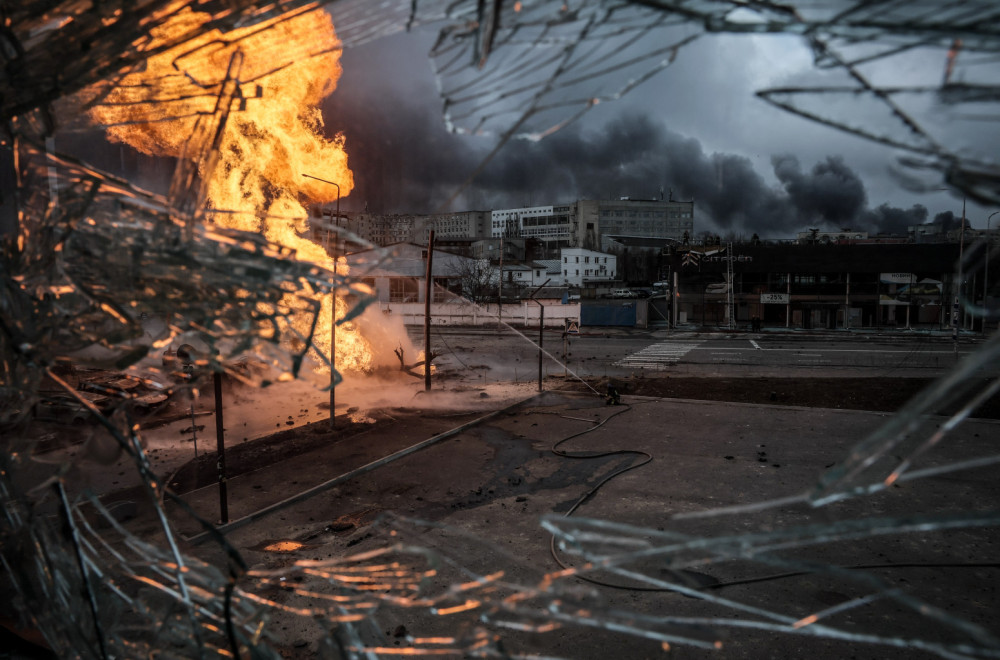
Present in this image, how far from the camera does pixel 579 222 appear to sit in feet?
310

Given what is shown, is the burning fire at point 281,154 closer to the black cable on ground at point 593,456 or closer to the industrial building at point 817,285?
the black cable on ground at point 593,456

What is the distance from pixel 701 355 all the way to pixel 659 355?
170cm

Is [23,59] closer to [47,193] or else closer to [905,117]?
[47,193]

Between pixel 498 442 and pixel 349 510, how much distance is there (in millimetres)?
3634

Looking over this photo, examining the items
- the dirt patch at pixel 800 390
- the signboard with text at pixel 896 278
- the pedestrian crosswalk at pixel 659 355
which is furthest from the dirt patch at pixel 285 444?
the signboard with text at pixel 896 278

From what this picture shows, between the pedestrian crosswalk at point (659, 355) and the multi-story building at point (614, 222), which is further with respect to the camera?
the multi-story building at point (614, 222)

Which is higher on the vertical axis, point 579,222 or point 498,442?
point 579,222

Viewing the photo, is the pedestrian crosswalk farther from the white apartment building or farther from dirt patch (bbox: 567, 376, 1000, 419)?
the white apartment building

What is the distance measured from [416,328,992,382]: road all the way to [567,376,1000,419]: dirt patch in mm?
2078

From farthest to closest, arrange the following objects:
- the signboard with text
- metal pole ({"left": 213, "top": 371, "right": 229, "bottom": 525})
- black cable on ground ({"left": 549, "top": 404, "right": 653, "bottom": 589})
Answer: the signboard with text, metal pole ({"left": 213, "top": 371, "right": 229, "bottom": 525}), black cable on ground ({"left": 549, "top": 404, "right": 653, "bottom": 589})

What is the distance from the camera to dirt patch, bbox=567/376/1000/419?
41.9 feet

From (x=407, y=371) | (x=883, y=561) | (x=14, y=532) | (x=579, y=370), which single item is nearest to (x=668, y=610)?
(x=883, y=561)

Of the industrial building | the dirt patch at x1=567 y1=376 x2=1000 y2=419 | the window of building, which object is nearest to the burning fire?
the dirt patch at x1=567 y1=376 x2=1000 y2=419

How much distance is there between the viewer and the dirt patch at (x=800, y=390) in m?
12.8
